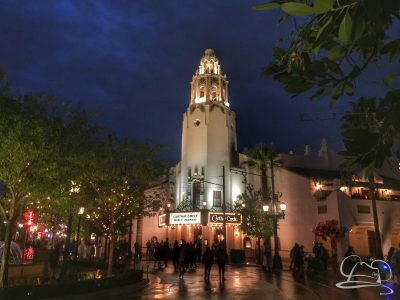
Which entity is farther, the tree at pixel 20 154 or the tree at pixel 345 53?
the tree at pixel 20 154

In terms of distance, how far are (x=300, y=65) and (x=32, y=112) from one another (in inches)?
635

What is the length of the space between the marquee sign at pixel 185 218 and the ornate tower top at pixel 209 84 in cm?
1844

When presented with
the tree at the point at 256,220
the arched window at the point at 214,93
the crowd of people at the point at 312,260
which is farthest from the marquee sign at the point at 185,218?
the arched window at the point at 214,93

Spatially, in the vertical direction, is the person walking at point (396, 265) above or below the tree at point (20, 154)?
below

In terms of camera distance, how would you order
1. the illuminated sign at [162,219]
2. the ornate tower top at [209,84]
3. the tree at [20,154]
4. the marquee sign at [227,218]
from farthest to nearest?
1. the ornate tower top at [209,84]
2. the illuminated sign at [162,219]
3. the marquee sign at [227,218]
4. the tree at [20,154]

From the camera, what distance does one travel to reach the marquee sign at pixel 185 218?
4350 centimetres

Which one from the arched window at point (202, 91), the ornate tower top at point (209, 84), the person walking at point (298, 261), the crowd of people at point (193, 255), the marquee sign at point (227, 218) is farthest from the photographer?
the arched window at point (202, 91)

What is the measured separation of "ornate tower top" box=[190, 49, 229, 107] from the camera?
56.0m

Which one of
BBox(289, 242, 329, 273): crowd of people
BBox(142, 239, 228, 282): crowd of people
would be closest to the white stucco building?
BBox(289, 242, 329, 273): crowd of people

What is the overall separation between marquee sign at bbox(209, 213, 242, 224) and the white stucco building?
0.38 ft

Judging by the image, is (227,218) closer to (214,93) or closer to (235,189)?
(235,189)

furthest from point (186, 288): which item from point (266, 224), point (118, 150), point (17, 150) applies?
point (266, 224)

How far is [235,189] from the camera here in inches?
2010

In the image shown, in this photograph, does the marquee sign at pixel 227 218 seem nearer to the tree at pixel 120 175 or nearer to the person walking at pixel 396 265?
the tree at pixel 120 175
